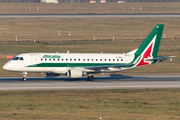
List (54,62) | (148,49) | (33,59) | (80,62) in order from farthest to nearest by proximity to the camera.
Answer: (148,49) → (80,62) → (54,62) → (33,59)

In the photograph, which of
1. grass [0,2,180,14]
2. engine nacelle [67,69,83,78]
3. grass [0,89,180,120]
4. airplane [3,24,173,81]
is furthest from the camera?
grass [0,2,180,14]

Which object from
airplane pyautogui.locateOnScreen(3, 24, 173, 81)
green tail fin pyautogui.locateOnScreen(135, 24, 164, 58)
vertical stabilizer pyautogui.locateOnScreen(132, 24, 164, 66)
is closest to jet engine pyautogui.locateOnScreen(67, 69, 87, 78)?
airplane pyautogui.locateOnScreen(3, 24, 173, 81)

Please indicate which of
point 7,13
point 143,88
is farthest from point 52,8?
point 143,88

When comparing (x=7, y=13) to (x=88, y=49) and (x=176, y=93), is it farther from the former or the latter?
(x=176, y=93)

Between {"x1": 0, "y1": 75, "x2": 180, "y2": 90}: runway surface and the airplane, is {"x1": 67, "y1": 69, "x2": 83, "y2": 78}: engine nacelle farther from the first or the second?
{"x1": 0, "y1": 75, "x2": 180, "y2": 90}: runway surface

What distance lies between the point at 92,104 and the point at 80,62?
665 inches

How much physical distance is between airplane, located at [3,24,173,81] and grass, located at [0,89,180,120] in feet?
29.6

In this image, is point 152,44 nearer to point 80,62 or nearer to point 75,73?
point 80,62

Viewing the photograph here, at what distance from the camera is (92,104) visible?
31.9 m

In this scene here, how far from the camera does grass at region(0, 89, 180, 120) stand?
1091 inches

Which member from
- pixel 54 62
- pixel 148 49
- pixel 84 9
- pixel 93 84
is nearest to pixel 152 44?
pixel 148 49

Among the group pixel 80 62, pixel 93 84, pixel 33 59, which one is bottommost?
pixel 93 84

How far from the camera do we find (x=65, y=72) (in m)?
47.3

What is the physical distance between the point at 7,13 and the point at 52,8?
21.8 metres
